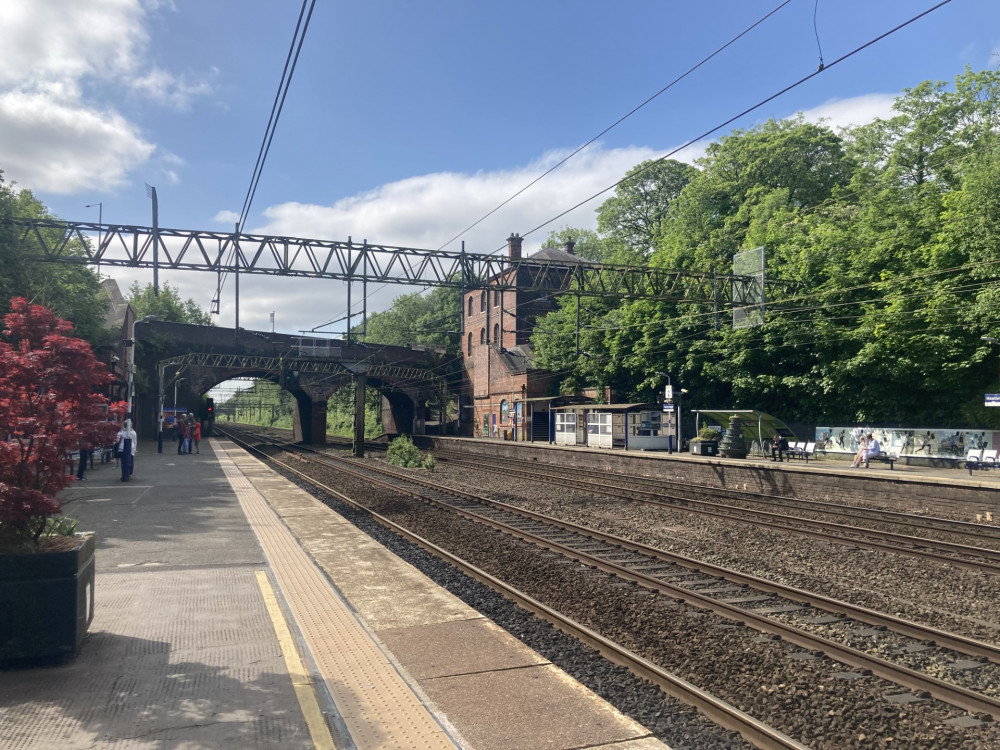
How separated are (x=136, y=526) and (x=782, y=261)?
3246 centimetres

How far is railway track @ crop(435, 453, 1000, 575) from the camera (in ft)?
37.8

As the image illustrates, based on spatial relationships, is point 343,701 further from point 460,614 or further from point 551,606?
point 551,606

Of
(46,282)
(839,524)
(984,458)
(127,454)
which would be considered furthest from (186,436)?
(984,458)

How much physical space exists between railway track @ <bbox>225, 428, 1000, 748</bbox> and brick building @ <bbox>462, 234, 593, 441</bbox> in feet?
95.8

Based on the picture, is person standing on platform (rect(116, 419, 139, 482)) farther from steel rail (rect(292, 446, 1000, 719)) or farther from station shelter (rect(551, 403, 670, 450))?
station shelter (rect(551, 403, 670, 450))

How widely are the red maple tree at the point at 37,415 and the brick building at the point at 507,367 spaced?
35137mm

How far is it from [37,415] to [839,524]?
13.8 metres

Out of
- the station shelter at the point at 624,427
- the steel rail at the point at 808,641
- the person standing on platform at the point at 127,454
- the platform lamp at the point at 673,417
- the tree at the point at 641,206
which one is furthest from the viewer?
the tree at the point at 641,206

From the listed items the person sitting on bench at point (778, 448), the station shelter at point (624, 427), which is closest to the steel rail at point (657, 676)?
the person sitting on bench at point (778, 448)

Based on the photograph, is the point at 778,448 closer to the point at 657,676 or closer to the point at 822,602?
the point at 822,602

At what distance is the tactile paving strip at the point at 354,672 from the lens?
4.24 metres

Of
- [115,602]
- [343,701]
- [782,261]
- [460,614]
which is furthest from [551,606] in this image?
[782,261]

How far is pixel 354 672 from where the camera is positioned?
524 centimetres

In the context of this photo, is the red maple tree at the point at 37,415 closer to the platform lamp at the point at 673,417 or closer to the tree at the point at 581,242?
the platform lamp at the point at 673,417
